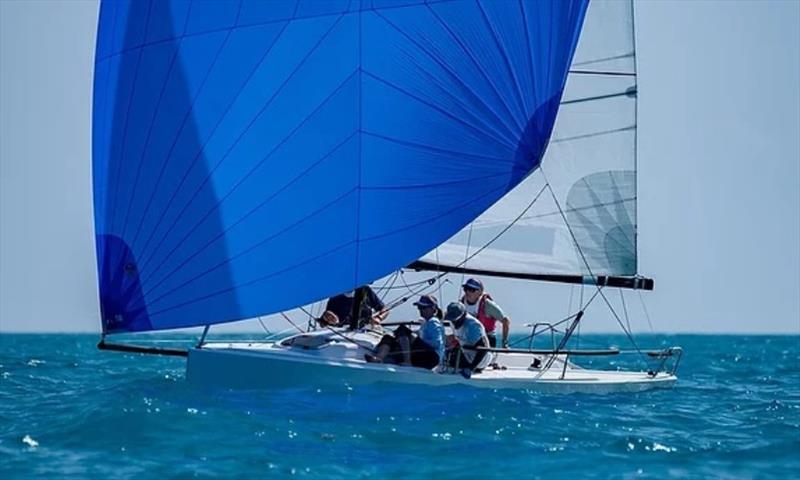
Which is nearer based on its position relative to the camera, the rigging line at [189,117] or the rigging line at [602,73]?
the rigging line at [189,117]

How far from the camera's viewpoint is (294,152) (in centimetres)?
1409

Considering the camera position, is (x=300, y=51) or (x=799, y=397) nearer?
(x=300, y=51)

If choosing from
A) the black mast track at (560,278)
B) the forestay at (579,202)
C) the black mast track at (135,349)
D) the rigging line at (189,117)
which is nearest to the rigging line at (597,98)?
the forestay at (579,202)

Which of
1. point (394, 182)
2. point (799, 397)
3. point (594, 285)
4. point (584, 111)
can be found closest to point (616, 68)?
point (584, 111)

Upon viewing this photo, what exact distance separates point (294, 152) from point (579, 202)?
3946mm

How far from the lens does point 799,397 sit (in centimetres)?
1789

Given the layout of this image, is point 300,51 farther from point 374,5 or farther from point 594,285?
point 594,285

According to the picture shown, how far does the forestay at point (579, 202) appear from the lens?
53.3 feet

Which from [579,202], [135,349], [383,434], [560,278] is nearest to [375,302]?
[560,278]

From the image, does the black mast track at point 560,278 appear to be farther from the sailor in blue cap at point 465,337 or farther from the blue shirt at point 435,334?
the blue shirt at point 435,334

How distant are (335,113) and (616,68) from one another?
4.07 m

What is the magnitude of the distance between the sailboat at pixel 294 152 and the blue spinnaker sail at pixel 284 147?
16 millimetres

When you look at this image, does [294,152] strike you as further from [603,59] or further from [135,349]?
[603,59]

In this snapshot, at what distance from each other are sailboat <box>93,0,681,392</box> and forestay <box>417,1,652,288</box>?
1287mm
